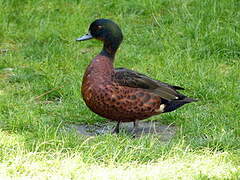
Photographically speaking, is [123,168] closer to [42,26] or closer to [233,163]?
[233,163]

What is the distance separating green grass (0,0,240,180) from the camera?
477 centimetres

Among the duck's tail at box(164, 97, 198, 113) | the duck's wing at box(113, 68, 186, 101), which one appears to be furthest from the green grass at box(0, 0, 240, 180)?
the duck's wing at box(113, 68, 186, 101)

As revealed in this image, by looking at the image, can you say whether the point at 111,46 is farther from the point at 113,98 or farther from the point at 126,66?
the point at 126,66

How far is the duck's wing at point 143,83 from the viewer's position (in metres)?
5.78

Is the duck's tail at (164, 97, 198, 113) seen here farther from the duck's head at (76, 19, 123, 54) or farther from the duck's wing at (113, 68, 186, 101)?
the duck's head at (76, 19, 123, 54)

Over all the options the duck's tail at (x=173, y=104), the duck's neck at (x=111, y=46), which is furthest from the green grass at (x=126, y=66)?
the duck's neck at (x=111, y=46)

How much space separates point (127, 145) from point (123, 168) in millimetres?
388

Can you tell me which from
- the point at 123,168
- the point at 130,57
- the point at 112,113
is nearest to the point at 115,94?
the point at 112,113

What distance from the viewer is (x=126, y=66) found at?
771 cm

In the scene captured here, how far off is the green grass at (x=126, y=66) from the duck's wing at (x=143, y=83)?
277 millimetres

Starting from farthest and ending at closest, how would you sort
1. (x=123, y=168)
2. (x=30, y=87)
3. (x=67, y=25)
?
(x=67, y=25), (x=30, y=87), (x=123, y=168)

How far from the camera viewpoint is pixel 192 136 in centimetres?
567

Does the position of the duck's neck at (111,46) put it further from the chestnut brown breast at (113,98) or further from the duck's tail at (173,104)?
the duck's tail at (173,104)

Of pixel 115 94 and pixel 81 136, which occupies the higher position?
pixel 115 94
